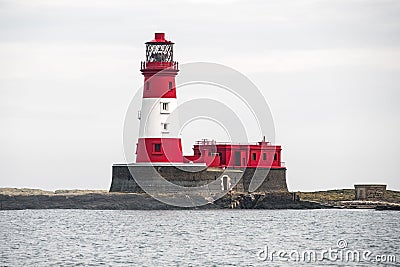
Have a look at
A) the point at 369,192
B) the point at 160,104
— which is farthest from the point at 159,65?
the point at 369,192

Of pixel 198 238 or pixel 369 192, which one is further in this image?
pixel 369 192

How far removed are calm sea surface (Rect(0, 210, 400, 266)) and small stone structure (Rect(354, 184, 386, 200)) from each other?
17.4 ft

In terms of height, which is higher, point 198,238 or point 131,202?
point 131,202

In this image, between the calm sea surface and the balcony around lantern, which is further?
the balcony around lantern

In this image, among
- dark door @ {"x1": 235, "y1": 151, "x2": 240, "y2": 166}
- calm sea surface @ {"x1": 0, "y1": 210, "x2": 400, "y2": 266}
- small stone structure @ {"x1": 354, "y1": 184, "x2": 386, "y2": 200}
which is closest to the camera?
calm sea surface @ {"x1": 0, "y1": 210, "x2": 400, "y2": 266}

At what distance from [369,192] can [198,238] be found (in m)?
21.7

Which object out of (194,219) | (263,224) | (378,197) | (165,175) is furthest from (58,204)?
(378,197)

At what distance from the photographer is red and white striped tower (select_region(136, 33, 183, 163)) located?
1944 inches

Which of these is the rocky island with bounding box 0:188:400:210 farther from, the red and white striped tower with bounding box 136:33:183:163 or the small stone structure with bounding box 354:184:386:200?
the red and white striped tower with bounding box 136:33:183:163

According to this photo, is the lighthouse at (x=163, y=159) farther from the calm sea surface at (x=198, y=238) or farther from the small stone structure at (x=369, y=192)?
the small stone structure at (x=369, y=192)

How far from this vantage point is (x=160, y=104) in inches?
1954

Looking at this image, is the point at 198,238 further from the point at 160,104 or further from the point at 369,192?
the point at 369,192

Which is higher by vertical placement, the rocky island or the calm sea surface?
the rocky island

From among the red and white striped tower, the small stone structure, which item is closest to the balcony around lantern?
the red and white striped tower
